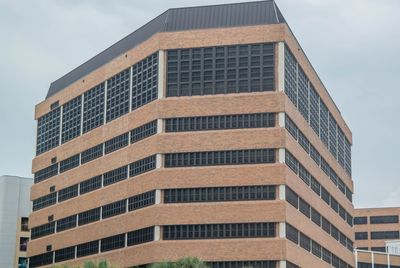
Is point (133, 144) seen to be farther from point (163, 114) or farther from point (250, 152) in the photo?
point (250, 152)

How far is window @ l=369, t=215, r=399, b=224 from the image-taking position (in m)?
188

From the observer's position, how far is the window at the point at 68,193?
111062 millimetres

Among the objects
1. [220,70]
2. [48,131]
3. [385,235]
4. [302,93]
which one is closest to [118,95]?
[220,70]

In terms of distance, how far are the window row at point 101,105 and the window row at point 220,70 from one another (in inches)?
114

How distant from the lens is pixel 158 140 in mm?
92375

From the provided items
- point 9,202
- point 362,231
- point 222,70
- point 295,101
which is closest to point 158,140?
point 222,70

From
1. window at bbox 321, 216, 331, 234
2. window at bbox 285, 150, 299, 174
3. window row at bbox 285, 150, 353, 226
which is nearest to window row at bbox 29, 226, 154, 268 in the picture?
window at bbox 285, 150, 299, 174

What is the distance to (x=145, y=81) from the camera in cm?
9706

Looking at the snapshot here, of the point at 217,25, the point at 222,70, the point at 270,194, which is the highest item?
the point at 217,25

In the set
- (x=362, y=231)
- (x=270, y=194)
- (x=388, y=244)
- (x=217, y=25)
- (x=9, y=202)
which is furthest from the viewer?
(x=362, y=231)

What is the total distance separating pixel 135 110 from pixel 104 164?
9.92m

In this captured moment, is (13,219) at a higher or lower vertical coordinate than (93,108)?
lower

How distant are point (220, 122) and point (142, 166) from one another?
11.0 m

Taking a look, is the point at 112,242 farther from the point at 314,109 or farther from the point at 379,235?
the point at 379,235
